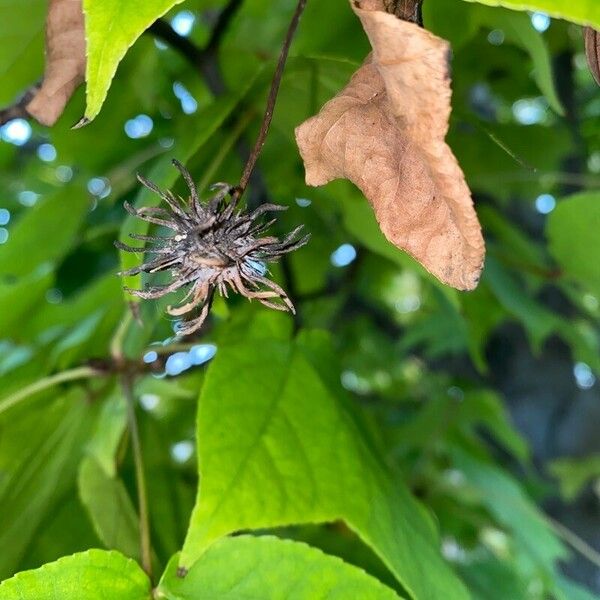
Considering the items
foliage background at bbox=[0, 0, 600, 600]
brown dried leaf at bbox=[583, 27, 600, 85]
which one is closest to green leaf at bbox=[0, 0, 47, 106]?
foliage background at bbox=[0, 0, 600, 600]

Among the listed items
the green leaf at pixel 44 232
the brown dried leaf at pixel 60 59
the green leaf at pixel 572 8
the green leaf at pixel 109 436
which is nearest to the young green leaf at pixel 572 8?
the green leaf at pixel 572 8

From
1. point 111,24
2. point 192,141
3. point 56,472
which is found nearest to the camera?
point 111,24

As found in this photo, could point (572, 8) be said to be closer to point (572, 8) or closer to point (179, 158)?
point (572, 8)

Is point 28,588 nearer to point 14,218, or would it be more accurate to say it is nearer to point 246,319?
point 246,319

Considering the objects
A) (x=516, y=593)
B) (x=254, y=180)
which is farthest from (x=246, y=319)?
(x=516, y=593)

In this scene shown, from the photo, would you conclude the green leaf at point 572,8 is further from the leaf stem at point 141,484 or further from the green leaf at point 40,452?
the green leaf at point 40,452

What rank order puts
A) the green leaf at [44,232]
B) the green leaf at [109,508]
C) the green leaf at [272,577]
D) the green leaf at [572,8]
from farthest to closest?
the green leaf at [44,232], the green leaf at [109,508], the green leaf at [272,577], the green leaf at [572,8]
